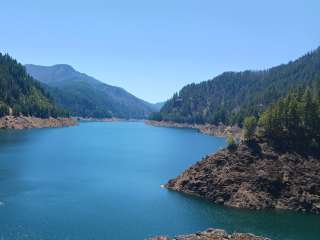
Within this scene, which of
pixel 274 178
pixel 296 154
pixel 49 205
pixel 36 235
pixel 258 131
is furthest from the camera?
pixel 258 131

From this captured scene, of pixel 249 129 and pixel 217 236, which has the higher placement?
pixel 249 129

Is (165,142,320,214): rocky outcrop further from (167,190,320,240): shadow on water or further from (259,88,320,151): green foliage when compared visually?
(259,88,320,151): green foliage

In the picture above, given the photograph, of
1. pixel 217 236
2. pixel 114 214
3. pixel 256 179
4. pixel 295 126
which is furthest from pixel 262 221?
pixel 295 126

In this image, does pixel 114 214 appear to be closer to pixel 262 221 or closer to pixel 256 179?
pixel 262 221

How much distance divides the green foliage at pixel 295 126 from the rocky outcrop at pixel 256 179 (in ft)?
17.7

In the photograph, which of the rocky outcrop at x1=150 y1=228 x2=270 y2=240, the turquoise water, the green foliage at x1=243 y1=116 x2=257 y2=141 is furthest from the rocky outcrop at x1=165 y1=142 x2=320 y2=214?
the rocky outcrop at x1=150 y1=228 x2=270 y2=240

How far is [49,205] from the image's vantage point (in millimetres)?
126438

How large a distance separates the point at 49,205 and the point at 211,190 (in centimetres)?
4271

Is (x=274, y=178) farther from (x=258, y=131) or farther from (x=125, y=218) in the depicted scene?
(x=125, y=218)

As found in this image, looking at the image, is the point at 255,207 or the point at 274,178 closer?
the point at 255,207

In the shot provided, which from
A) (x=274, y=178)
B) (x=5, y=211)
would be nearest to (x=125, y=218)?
(x=5, y=211)

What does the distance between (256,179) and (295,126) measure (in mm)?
29325

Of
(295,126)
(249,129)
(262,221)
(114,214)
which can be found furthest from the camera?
(295,126)

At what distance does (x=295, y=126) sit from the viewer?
6147 inches
